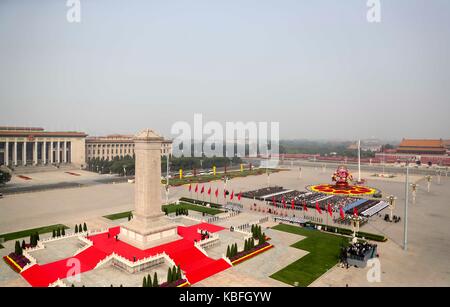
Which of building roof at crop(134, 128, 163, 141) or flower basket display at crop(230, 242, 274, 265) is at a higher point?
building roof at crop(134, 128, 163, 141)

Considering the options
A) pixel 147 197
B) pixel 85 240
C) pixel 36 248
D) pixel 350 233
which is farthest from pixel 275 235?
pixel 36 248

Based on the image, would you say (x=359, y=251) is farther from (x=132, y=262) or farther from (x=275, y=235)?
(x=132, y=262)

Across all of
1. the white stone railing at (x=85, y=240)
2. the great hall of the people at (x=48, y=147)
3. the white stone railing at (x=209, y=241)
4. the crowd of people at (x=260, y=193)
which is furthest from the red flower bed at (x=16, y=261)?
the great hall of the people at (x=48, y=147)

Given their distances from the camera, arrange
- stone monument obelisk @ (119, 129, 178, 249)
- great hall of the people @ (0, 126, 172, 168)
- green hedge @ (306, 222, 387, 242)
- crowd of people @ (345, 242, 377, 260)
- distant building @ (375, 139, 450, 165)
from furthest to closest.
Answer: distant building @ (375, 139, 450, 165) < great hall of the people @ (0, 126, 172, 168) < green hedge @ (306, 222, 387, 242) < stone monument obelisk @ (119, 129, 178, 249) < crowd of people @ (345, 242, 377, 260)

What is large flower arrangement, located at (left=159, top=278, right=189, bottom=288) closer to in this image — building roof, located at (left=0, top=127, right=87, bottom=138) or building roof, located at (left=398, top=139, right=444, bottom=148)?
building roof, located at (left=0, top=127, right=87, bottom=138)

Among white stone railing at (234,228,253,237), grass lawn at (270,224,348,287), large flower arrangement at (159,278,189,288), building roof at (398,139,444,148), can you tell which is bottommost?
grass lawn at (270,224,348,287)

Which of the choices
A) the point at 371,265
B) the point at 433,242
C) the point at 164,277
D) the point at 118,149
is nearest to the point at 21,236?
the point at 164,277

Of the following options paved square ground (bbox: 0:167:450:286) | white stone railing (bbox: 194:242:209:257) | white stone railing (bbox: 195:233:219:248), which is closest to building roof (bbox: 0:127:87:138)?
paved square ground (bbox: 0:167:450:286)

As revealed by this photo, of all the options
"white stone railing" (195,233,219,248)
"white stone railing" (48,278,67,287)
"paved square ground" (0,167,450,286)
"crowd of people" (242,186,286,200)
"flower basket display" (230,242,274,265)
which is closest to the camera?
"white stone railing" (48,278,67,287)
